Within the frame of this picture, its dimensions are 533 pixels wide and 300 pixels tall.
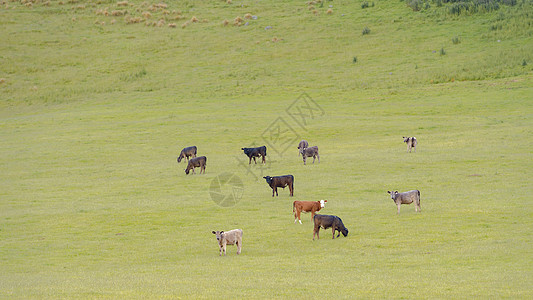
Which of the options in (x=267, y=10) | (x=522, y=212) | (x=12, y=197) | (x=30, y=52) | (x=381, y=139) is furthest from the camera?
(x=267, y=10)

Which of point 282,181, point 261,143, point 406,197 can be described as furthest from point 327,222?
A: point 261,143

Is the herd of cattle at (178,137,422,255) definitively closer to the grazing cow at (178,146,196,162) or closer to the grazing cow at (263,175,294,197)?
the grazing cow at (263,175,294,197)

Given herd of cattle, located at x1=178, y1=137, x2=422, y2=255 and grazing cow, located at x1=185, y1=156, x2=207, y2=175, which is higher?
grazing cow, located at x1=185, y1=156, x2=207, y2=175

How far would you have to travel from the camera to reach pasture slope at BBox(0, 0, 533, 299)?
1902 centimetres

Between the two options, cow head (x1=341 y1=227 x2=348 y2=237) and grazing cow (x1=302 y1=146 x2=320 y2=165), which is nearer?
cow head (x1=341 y1=227 x2=348 y2=237)

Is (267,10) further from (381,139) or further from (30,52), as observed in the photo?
(381,139)

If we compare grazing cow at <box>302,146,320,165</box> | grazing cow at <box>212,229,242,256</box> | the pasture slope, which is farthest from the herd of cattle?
grazing cow at <box>302,146,320,165</box>

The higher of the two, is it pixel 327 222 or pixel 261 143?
pixel 261 143

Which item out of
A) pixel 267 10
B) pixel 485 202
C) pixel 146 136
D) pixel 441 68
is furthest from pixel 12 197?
pixel 267 10

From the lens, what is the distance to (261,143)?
1828 inches

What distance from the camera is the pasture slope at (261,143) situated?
19.0 meters

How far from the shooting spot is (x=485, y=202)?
87.6ft

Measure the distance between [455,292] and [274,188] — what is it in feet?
49.9

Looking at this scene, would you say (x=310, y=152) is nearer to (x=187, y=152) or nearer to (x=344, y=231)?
(x=187, y=152)
